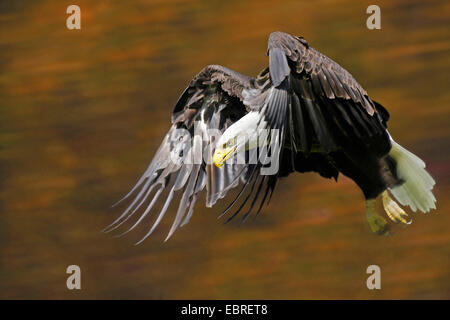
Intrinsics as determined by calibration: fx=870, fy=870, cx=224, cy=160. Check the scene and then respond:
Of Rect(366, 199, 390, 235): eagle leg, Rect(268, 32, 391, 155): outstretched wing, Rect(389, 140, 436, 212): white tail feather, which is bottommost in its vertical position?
Rect(366, 199, 390, 235): eagle leg

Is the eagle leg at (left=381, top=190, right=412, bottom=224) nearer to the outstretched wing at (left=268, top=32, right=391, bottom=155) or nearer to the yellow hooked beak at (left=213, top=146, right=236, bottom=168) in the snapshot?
the outstretched wing at (left=268, top=32, right=391, bottom=155)

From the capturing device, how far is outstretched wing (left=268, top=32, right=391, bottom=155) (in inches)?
114

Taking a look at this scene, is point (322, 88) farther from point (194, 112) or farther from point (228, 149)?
point (194, 112)

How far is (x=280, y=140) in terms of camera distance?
9.33 ft

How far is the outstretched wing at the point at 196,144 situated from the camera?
337 centimetres

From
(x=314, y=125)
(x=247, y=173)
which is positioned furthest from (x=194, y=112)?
(x=314, y=125)

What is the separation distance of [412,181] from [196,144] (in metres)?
0.86

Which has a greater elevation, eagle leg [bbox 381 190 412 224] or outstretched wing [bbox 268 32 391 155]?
outstretched wing [bbox 268 32 391 155]

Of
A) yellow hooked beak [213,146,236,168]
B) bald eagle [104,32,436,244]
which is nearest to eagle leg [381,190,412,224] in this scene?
bald eagle [104,32,436,244]

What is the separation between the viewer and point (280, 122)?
2832mm

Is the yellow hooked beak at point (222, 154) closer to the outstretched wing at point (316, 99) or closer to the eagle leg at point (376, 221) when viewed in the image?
the outstretched wing at point (316, 99)

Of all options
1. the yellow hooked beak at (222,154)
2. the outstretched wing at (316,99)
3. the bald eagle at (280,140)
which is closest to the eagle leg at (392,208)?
the bald eagle at (280,140)

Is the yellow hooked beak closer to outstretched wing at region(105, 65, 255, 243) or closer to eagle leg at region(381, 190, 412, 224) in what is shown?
outstretched wing at region(105, 65, 255, 243)

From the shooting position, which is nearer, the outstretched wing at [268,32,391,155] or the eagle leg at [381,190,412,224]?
the outstretched wing at [268,32,391,155]
